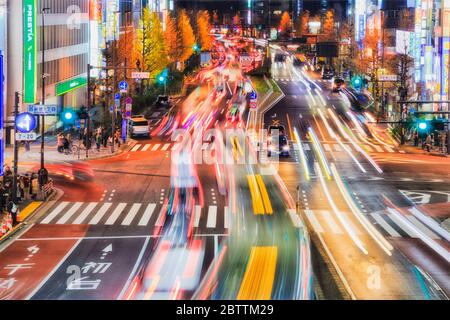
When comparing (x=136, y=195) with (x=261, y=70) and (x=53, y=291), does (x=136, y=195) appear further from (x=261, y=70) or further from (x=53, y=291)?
(x=261, y=70)

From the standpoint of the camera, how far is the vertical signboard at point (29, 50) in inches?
2569

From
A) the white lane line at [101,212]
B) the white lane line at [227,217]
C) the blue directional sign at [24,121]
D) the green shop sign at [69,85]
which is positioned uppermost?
the green shop sign at [69,85]

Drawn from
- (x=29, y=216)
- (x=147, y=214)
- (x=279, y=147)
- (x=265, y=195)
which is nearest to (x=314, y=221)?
(x=265, y=195)

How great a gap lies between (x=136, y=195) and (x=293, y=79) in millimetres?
92344

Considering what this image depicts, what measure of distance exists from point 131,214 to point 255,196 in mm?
8027

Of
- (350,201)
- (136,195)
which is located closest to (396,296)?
(350,201)

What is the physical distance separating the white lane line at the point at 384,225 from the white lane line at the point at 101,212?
13361 millimetres

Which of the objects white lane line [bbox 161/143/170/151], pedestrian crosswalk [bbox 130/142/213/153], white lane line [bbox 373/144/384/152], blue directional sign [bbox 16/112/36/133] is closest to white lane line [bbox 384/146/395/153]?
white lane line [bbox 373/144/384/152]

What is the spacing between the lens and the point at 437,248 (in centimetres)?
3328

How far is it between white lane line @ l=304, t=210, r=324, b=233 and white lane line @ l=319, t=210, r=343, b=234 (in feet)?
1.66

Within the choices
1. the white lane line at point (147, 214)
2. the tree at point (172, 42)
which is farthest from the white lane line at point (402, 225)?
the tree at point (172, 42)

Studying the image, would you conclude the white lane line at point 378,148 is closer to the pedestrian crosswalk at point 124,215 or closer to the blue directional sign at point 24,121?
the pedestrian crosswalk at point 124,215

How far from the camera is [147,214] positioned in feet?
132

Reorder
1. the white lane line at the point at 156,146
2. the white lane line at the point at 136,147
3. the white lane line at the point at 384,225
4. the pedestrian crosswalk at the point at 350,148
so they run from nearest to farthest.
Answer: the white lane line at the point at 384,225 → the white lane line at the point at 136,147 → the white lane line at the point at 156,146 → the pedestrian crosswalk at the point at 350,148
